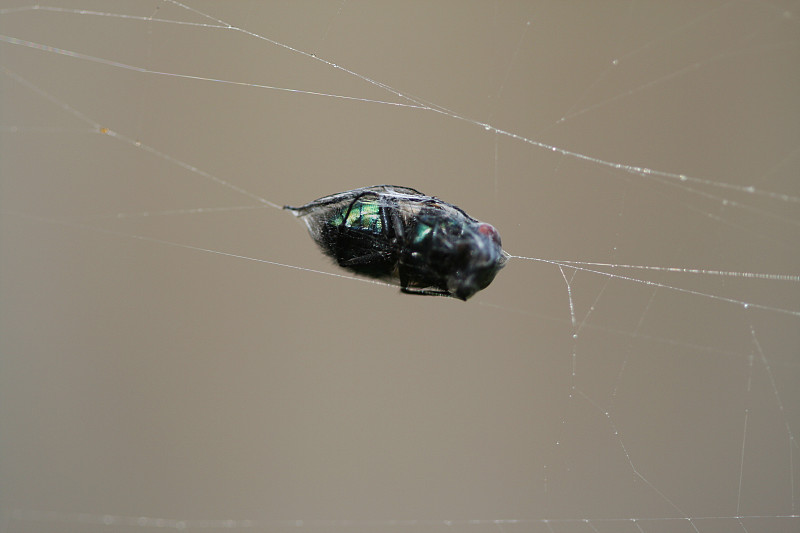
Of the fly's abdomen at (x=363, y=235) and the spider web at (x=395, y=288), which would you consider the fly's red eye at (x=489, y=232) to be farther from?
the spider web at (x=395, y=288)

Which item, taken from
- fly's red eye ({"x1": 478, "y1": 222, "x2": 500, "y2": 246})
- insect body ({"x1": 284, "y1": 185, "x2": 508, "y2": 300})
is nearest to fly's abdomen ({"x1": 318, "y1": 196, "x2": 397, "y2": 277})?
insect body ({"x1": 284, "y1": 185, "x2": 508, "y2": 300})

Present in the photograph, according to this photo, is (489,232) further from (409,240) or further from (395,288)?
(395,288)

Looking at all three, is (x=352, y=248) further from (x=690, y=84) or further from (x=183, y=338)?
(x=690, y=84)

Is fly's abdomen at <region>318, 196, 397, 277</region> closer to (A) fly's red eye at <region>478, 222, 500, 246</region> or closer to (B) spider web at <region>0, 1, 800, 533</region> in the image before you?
(A) fly's red eye at <region>478, 222, 500, 246</region>

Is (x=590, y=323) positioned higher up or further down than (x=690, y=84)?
further down

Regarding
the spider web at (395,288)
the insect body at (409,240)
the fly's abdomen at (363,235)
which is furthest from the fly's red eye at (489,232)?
the spider web at (395,288)

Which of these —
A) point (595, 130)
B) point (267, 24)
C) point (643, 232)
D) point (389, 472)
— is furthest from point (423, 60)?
point (389, 472)

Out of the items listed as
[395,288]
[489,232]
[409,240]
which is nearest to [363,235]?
[409,240]
